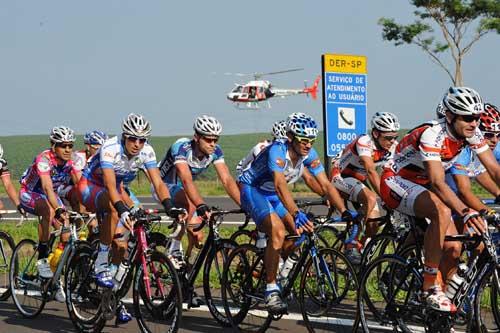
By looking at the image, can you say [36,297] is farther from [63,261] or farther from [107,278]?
[107,278]

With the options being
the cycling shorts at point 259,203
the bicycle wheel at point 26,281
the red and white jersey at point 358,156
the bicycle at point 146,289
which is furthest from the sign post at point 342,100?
the bicycle at point 146,289

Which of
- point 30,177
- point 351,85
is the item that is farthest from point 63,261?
point 351,85

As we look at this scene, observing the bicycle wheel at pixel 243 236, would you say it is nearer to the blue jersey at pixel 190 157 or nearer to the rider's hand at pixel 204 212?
the blue jersey at pixel 190 157

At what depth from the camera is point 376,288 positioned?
7.50 meters

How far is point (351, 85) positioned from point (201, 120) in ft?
24.4

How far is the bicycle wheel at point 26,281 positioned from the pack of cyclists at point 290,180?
243 millimetres

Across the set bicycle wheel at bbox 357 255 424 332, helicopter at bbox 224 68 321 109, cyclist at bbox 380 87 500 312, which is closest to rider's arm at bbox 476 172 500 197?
cyclist at bbox 380 87 500 312

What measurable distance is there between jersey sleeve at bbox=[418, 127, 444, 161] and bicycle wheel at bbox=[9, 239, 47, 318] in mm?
4618

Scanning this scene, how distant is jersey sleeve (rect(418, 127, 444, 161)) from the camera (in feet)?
22.6

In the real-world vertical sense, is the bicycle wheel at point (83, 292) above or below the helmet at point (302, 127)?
below

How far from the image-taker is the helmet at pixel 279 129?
13124 mm

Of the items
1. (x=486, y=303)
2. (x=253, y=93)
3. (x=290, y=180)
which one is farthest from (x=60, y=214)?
(x=253, y=93)

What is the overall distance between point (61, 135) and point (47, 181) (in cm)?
58

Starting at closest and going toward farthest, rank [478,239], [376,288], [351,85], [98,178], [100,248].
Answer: [478,239], [376,288], [100,248], [98,178], [351,85]
